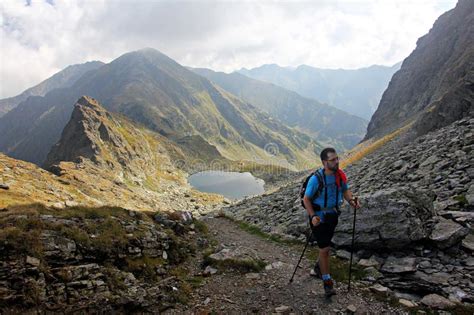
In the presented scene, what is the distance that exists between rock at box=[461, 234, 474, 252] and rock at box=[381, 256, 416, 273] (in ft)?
5.25

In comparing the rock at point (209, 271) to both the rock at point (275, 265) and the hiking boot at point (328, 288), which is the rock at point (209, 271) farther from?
the hiking boot at point (328, 288)

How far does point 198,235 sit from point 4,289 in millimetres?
10643

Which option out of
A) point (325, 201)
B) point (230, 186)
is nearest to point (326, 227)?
point (325, 201)

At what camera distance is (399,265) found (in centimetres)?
1002

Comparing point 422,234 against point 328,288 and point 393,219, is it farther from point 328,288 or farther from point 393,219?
point 328,288

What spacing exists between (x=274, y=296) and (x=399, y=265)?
4.35m

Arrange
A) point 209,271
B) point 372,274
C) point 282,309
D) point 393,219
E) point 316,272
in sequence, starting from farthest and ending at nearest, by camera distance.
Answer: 1. point 209,271
2. point 393,219
3. point 316,272
4. point 372,274
5. point 282,309

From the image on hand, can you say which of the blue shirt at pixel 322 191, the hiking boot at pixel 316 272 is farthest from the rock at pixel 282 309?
the blue shirt at pixel 322 191

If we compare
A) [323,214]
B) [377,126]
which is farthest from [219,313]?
[377,126]

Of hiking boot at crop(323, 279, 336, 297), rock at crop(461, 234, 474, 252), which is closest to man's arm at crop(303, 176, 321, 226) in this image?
hiking boot at crop(323, 279, 336, 297)

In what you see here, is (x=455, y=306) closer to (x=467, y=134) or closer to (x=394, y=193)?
(x=394, y=193)

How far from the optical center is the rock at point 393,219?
10.8m

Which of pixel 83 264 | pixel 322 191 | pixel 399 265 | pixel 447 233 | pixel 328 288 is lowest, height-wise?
pixel 83 264

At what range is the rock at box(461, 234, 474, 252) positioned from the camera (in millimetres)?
9688
